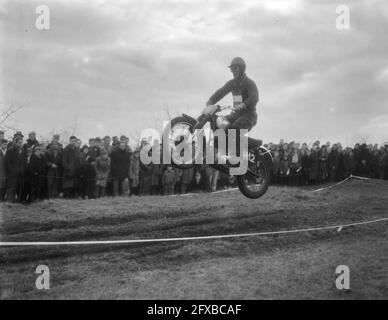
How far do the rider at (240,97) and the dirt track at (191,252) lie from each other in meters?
2.75

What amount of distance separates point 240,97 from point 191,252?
11.0ft

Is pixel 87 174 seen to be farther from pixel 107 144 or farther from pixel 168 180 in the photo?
Result: pixel 168 180

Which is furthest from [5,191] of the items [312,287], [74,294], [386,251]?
[386,251]

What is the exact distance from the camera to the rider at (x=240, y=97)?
326 inches

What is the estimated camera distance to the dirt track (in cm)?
755

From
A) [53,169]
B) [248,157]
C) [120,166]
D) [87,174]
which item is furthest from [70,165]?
[248,157]

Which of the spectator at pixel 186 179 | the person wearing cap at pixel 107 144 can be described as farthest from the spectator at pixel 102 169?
the spectator at pixel 186 179

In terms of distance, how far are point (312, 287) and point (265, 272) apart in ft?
2.93

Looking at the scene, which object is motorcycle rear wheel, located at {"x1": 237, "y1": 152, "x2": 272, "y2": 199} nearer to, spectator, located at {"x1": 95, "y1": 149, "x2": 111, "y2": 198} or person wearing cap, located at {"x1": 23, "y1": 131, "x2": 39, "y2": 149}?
spectator, located at {"x1": 95, "y1": 149, "x2": 111, "y2": 198}

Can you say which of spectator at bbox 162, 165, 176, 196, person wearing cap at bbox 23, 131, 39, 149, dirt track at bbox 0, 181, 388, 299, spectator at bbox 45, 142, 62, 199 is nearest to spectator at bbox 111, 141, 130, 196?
dirt track at bbox 0, 181, 388, 299

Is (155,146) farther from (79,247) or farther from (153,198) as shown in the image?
(79,247)

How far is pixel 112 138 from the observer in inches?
551

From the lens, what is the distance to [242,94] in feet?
27.9

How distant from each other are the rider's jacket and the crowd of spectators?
13.7 ft
